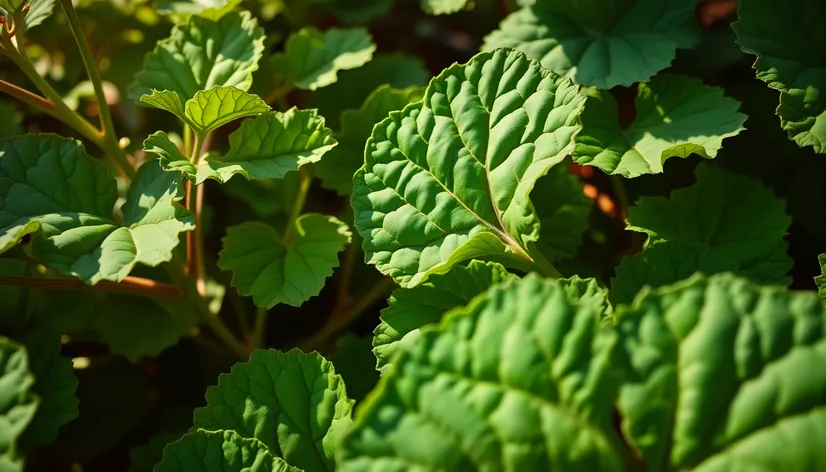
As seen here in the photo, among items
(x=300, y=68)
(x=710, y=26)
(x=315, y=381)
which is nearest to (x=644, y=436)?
(x=315, y=381)

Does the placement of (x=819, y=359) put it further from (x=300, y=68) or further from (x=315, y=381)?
(x=300, y=68)

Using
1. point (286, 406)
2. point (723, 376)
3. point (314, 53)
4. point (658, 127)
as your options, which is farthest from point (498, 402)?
point (314, 53)

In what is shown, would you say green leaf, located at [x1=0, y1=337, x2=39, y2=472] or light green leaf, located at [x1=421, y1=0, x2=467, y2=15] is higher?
light green leaf, located at [x1=421, y1=0, x2=467, y2=15]

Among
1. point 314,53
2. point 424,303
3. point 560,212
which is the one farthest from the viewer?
point 314,53

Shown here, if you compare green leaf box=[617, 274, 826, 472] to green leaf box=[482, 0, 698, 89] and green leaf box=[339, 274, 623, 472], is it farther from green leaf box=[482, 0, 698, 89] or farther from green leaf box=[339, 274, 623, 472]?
green leaf box=[482, 0, 698, 89]

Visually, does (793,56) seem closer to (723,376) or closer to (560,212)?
(560,212)

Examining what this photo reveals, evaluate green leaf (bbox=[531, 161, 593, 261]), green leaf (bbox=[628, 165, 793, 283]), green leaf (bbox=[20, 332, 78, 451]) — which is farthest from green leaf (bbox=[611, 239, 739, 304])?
green leaf (bbox=[20, 332, 78, 451])
